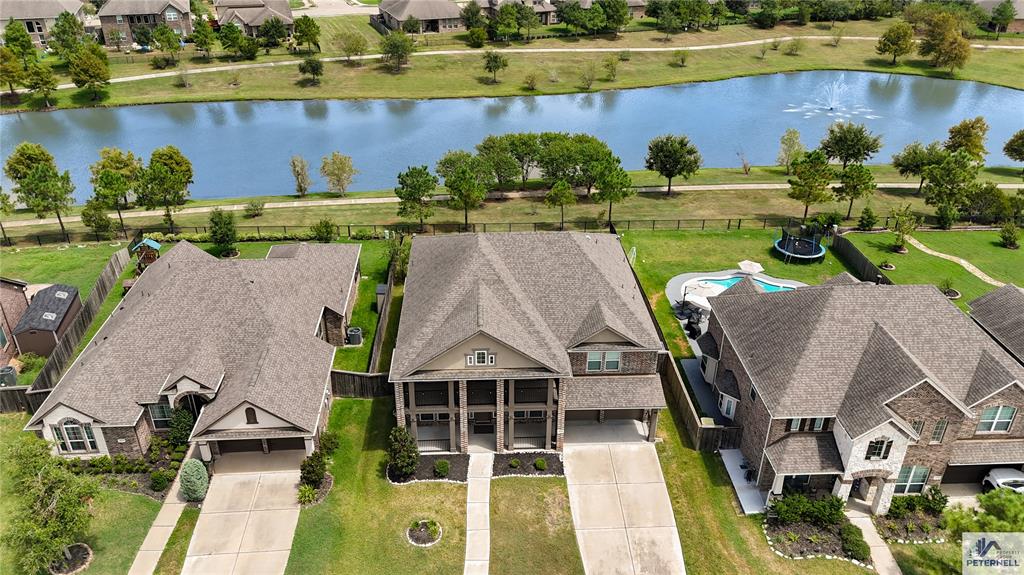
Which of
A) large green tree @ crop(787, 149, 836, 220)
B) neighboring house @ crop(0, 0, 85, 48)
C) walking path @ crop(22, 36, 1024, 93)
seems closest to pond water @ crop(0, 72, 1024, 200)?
walking path @ crop(22, 36, 1024, 93)

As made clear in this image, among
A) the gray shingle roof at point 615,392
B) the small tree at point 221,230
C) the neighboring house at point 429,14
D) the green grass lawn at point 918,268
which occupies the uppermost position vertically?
the neighboring house at point 429,14

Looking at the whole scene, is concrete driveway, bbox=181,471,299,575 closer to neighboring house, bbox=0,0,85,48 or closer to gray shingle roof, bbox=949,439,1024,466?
gray shingle roof, bbox=949,439,1024,466

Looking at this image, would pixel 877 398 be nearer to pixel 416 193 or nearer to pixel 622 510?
pixel 622 510

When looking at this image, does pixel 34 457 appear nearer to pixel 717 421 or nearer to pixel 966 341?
pixel 717 421

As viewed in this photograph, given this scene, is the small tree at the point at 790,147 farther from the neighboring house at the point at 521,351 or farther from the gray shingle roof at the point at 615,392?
the gray shingle roof at the point at 615,392

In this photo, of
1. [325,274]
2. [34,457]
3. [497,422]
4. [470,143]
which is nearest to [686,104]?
[470,143]

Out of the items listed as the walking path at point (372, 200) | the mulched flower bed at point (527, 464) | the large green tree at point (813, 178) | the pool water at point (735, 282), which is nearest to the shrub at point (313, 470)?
the mulched flower bed at point (527, 464)
